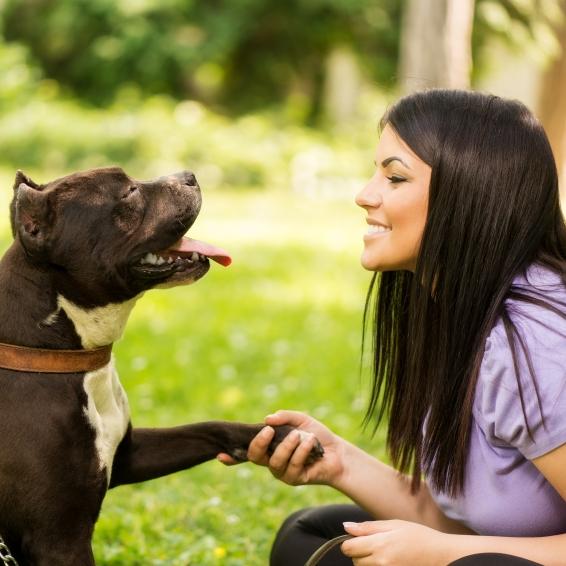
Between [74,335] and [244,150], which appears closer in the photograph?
[74,335]

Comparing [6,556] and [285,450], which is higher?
[285,450]

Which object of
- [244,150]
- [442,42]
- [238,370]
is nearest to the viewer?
[238,370]

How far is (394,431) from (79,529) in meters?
1.02

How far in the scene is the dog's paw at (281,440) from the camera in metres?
3.03

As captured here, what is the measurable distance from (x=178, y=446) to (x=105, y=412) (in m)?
0.34

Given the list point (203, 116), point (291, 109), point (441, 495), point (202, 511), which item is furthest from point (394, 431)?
point (291, 109)

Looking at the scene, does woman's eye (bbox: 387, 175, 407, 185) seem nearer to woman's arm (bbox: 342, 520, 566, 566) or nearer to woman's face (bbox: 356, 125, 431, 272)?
woman's face (bbox: 356, 125, 431, 272)

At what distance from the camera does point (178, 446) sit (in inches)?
122

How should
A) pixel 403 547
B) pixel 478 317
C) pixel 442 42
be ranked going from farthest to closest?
pixel 442 42 → pixel 478 317 → pixel 403 547

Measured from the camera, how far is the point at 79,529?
2.68 meters

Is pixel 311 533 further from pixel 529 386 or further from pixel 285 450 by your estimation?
pixel 529 386

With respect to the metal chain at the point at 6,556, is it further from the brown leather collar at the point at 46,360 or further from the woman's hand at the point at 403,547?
the woman's hand at the point at 403,547

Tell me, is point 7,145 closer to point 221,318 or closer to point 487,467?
point 221,318

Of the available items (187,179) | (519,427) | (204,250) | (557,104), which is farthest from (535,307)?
(557,104)
